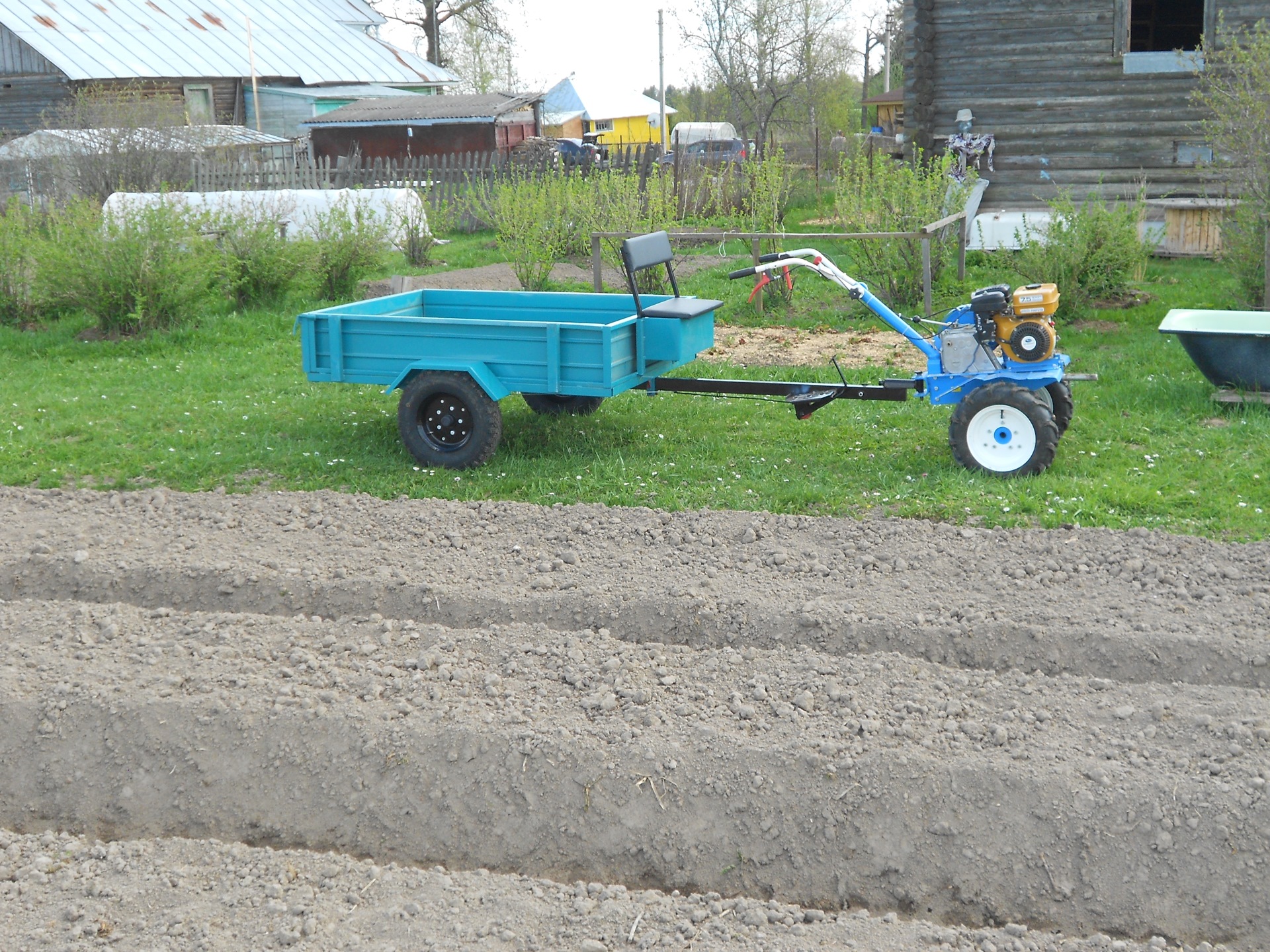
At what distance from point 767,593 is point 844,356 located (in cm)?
540

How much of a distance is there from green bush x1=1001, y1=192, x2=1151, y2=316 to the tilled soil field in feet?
19.6

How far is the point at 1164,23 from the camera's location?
63.9 ft


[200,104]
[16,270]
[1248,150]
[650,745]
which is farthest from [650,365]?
[200,104]

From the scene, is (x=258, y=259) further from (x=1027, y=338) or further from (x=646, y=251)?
(x=1027, y=338)

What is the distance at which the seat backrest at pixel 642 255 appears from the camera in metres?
7.25

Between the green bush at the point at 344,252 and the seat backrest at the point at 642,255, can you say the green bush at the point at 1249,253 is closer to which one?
the seat backrest at the point at 642,255

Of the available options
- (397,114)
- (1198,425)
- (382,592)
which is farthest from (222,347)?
(397,114)

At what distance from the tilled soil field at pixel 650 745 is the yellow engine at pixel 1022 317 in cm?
121

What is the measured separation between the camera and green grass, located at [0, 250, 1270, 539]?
6688 millimetres

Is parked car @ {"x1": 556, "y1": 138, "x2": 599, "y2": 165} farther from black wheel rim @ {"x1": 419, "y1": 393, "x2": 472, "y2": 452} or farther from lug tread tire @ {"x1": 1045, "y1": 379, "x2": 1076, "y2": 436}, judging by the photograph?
lug tread tire @ {"x1": 1045, "y1": 379, "x2": 1076, "y2": 436}

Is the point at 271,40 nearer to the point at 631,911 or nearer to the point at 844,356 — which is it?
the point at 844,356

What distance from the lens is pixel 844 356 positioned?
417 inches

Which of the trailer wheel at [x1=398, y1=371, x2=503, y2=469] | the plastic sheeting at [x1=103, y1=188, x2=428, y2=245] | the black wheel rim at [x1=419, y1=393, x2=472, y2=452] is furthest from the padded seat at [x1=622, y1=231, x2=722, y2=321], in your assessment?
the plastic sheeting at [x1=103, y1=188, x2=428, y2=245]

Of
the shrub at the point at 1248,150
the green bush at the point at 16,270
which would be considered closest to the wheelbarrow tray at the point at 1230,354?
the shrub at the point at 1248,150
